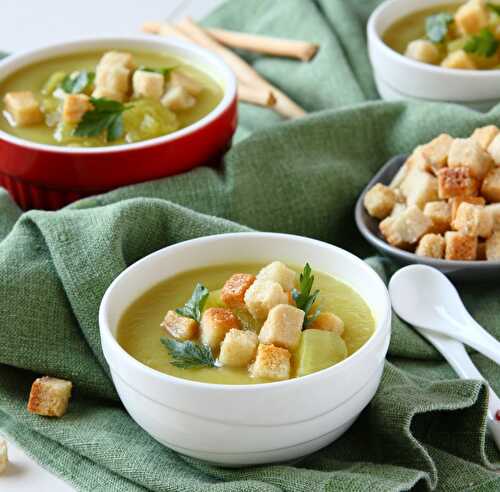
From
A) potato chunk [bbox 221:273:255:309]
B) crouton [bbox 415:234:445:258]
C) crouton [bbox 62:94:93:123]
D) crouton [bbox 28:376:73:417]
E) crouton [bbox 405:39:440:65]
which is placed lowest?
crouton [bbox 415:234:445:258]

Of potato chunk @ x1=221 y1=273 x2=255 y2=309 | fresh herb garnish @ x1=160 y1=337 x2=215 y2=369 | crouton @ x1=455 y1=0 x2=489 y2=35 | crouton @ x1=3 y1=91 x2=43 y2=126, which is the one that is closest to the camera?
fresh herb garnish @ x1=160 y1=337 x2=215 y2=369

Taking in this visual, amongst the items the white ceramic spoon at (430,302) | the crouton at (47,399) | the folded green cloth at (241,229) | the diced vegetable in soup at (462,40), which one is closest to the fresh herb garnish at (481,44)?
the diced vegetable in soup at (462,40)

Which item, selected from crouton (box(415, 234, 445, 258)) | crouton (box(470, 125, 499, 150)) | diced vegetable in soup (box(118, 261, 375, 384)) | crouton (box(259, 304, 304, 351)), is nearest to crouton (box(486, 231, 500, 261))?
crouton (box(415, 234, 445, 258))

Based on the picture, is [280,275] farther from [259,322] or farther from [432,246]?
[432,246]

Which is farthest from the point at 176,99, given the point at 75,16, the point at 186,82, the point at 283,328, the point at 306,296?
the point at 75,16

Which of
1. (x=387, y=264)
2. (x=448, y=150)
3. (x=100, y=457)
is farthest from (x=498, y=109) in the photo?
(x=100, y=457)

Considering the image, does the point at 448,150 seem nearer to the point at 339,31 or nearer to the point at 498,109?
the point at 498,109

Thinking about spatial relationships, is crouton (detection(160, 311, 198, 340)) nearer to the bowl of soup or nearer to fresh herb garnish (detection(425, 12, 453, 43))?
the bowl of soup
